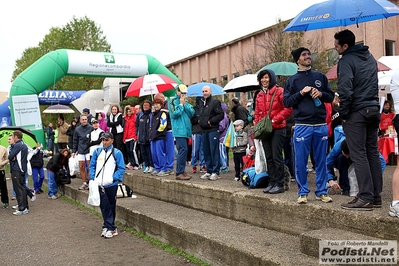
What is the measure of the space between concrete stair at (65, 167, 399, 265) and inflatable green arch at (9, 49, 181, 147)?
8.35 metres

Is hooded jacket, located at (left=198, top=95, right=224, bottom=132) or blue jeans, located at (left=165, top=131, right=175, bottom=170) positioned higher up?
hooded jacket, located at (left=198, top=95, right=224, bottom=132)

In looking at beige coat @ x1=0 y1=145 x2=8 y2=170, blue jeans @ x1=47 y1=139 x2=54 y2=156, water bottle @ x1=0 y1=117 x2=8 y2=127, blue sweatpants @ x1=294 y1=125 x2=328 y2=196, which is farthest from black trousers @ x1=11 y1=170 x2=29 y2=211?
water bottle @ x1=0 y1=117 x2=8 y2=127

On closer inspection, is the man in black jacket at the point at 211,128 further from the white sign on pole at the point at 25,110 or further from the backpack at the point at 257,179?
the white sign on pole at the point at 25,110

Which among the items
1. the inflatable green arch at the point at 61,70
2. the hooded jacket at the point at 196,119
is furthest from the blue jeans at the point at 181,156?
the inflatable green arch at the point at 61,70

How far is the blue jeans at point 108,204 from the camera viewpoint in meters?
7.42

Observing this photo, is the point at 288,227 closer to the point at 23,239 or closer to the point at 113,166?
the point at 113,166

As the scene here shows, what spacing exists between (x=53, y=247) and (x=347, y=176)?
187 inches

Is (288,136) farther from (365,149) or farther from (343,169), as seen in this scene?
(365,149)

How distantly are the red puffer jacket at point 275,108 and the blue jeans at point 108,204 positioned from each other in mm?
2887

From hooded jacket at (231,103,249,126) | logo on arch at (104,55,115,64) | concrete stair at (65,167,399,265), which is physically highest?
logo on arch at (104,55,115,64)

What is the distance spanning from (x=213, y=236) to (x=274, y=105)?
2.14 metres

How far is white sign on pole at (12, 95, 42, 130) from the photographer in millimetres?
15266

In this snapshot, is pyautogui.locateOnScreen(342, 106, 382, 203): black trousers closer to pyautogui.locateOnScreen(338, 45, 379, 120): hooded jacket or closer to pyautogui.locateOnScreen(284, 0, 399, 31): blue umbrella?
pyautogui.locateOnScreen(338, 45, 379, 120): hooded jacket

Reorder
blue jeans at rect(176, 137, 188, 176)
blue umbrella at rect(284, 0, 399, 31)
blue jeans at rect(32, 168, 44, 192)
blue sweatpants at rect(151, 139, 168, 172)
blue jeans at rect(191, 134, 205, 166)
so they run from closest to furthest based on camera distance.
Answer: blue umbrella at rect(284, 0, 399, 31) < blue jeans at rect(176, 137, 188, 176) < blue sweatpants at rect(151, 139, 168, 172) < blue jeans at rect(191, 134, 205, 166) < blue jeans at rect(32, 168, 44, 192)
